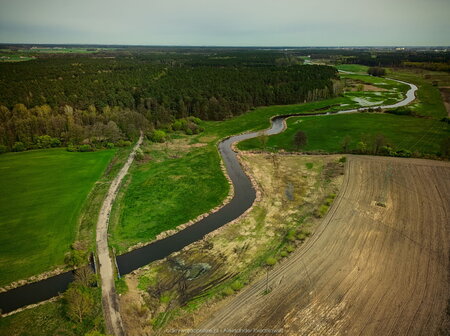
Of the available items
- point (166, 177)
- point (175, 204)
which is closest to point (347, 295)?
point (175, 204)

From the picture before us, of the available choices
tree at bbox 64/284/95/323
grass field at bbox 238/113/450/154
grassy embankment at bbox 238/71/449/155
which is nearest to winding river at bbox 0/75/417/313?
tree at bbox 64/284/95/323

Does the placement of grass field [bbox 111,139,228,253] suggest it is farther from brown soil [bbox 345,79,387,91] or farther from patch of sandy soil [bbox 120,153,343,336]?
brown soil [bbox 345,79,387,91]

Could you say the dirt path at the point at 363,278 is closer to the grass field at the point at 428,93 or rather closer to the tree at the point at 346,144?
the tree at the point at 346,144

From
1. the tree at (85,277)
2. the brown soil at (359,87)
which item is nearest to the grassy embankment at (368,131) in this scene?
the brown soil at (359,87)

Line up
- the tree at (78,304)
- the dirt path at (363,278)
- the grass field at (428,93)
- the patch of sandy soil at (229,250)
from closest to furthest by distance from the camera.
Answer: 1. the dirt path at (363,278)
2. the tree at (78,304)
3. the patch of sandy soil at (229,250)
4. the grass field at (428,93)

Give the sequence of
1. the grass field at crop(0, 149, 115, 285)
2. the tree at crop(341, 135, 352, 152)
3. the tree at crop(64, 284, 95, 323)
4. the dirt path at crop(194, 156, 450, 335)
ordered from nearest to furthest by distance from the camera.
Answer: the dirt path at crop(194, 156, 450, 335), the tree at crop(64, 284, 95, 323), the grass field at crop(0, 149, 115, 285), the tree at crop(341, 135, 352, 152)

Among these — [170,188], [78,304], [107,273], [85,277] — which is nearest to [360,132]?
[170,188]

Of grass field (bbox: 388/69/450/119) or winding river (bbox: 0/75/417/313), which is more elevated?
grass field (bbox: 388/69/450/119)
